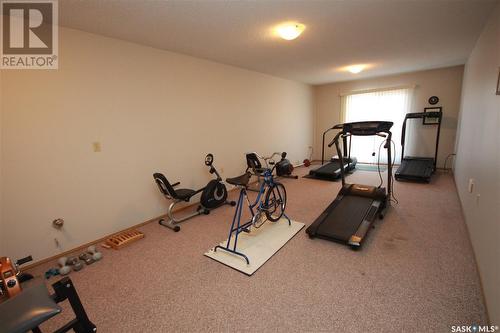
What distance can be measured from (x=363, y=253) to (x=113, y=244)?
2.82m

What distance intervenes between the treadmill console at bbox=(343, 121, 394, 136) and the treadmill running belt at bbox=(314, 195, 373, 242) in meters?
0.98

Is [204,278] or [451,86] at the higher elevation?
[451,86]

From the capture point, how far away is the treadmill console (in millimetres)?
3113

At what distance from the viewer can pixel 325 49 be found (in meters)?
3.56

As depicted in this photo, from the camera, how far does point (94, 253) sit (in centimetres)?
253

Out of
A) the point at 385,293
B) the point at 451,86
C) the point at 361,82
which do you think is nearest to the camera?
the point at 385,293

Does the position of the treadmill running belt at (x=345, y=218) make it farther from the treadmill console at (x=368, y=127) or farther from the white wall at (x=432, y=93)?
the white wall at (x=432, y=93)

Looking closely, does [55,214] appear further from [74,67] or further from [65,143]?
[74,67]

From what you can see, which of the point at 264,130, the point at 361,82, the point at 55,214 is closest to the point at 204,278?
the point at 55,214

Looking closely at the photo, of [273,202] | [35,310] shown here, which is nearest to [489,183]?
[273,202]

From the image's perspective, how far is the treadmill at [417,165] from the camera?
4.65m

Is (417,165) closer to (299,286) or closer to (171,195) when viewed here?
(299,286)

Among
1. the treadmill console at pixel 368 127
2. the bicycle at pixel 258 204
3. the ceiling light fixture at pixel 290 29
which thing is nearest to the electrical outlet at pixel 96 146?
the bicycle at pixel 258 204

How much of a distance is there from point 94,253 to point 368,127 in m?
3.77
